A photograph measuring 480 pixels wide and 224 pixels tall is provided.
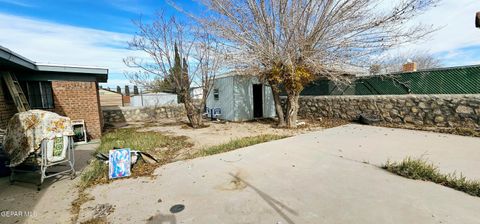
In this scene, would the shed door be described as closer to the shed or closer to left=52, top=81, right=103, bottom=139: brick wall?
the shed

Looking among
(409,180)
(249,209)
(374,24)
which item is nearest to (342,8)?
(374,24)

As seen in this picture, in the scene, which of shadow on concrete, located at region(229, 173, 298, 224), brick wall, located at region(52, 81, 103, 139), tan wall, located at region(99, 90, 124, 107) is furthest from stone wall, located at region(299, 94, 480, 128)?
tan wall, located at region(99, 90, 124, 107)

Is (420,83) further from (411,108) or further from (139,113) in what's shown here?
(139,113)

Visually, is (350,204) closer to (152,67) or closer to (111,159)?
(111,159)

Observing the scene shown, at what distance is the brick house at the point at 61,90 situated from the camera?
6377mm

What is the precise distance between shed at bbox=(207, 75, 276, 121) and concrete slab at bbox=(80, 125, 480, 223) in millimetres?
6229

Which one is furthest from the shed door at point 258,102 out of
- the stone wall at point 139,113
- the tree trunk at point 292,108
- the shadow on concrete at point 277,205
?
the shadow on concrete at point 277,205

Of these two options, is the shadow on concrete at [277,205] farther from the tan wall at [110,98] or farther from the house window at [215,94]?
the tan wall at [110,98]

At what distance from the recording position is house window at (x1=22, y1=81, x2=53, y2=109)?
22.2 feet

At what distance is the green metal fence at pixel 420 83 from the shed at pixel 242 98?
358 cm

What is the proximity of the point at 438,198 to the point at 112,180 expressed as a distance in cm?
493

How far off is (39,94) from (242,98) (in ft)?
26.6

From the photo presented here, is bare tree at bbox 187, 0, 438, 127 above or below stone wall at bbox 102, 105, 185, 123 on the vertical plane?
above

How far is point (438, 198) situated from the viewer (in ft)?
8.63
